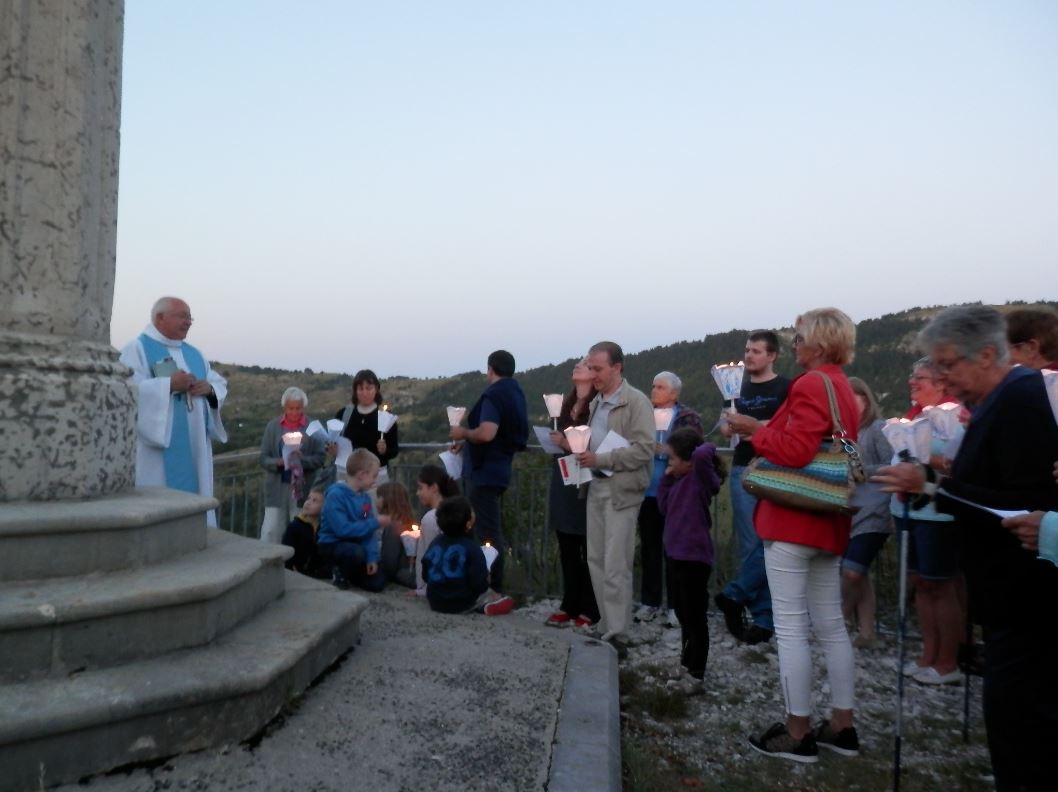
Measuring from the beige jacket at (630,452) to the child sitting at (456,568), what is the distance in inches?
39.3

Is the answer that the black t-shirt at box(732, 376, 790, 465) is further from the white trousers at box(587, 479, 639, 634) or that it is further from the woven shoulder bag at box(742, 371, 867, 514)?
the woven shoulder bag at box(742, 371, 867, 514)

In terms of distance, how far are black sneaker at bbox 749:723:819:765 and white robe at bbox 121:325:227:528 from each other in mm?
3037

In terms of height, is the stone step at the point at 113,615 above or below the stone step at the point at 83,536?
below

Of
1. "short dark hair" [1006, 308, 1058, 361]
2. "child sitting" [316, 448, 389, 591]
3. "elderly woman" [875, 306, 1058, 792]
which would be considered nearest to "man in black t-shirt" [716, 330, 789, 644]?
"short dark hair" [1006, 308, 1058, 361]

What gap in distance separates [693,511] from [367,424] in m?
3.59

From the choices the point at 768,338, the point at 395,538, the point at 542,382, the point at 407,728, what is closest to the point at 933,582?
the point at 768,338

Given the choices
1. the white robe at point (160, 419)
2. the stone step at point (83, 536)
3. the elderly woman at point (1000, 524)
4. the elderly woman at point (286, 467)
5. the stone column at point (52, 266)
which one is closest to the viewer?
the elderly woman at point (1000, 524)

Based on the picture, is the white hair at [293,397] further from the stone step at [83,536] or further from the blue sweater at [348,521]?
the stone step at [83,536]

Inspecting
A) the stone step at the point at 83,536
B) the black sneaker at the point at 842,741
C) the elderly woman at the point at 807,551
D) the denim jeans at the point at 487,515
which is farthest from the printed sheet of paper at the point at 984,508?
the denim jeans at the point at 487,515

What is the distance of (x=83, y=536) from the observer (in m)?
3.61

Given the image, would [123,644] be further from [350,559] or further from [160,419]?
[350,559]

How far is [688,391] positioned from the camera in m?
19.4

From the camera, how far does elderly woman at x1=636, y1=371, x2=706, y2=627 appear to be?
23.3 ft

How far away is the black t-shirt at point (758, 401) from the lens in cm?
636
